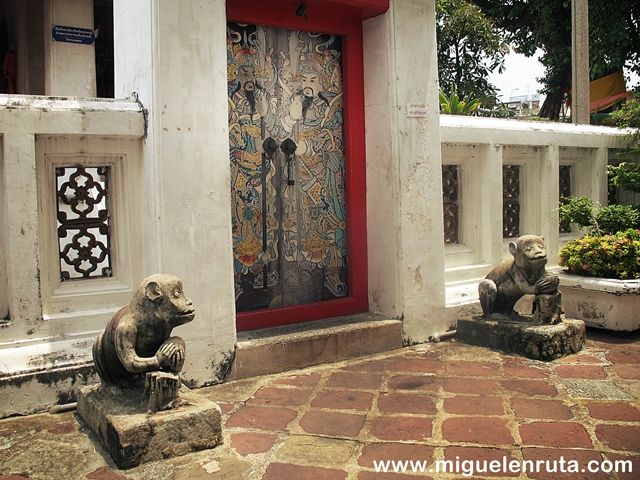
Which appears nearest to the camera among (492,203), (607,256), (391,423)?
(391,423)

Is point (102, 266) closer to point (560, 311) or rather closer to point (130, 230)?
point (130, 230)

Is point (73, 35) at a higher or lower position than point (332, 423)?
higher

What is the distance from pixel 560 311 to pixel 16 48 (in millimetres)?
8078

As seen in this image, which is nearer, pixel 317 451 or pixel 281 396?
pixel 317 451

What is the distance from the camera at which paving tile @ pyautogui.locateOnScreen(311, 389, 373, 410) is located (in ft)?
14.3

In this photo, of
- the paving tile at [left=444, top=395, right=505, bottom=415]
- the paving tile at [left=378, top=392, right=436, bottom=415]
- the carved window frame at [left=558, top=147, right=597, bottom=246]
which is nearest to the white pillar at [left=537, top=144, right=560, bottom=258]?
the carved window frame at [left=558, top=147, right=597, bottom=246]

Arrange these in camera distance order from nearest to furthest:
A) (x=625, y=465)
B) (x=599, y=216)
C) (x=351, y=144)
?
(x=625, y=465) → (x=351, y=144) → (x=599, y=216)

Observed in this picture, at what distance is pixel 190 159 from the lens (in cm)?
473

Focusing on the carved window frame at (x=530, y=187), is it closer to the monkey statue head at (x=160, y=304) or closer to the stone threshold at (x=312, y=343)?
the stone threshold at (x=312, y=343)

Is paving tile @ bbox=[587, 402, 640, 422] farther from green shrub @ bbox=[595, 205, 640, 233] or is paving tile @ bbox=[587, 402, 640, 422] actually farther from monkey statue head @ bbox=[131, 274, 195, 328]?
green shrub @ bbox=[595, 205, 640, 233]

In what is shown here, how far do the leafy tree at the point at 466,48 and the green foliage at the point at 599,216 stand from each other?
7950 mm

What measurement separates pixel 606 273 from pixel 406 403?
9.77ft

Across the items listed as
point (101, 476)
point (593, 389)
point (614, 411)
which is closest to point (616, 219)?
point (593, 389)

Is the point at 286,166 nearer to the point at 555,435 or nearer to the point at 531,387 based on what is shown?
the point at 531,387
